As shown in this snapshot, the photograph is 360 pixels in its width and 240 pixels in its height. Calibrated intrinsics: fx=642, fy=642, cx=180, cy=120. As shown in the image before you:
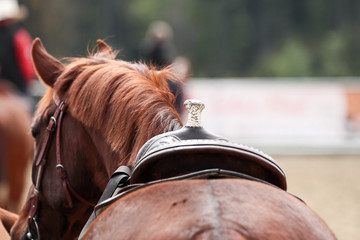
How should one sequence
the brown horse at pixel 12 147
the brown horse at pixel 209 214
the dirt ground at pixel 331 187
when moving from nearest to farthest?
the brown horse at pixel 209 214
the brown horse at pixel 12 147
the dirt ground at pixel 331 187

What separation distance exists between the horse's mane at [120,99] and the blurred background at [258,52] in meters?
10.0

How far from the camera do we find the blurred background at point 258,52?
13102mm

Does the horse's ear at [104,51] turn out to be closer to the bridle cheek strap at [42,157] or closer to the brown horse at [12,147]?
the bridle cheek strap at [42,157]

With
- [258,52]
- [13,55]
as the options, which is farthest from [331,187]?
[258,52]

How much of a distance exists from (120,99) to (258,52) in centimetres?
3123

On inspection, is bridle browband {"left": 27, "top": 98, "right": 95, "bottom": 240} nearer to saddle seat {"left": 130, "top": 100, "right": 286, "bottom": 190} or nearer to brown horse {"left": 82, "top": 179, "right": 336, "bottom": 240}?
saddle seat {"left": 130, "top": 100, "right": 286, "bottom": 190}

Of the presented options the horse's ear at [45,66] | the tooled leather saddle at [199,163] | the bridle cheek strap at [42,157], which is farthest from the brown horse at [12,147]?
the tooled leather saddle at [199,163]

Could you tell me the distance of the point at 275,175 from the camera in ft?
6.63

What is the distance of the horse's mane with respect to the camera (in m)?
2.41

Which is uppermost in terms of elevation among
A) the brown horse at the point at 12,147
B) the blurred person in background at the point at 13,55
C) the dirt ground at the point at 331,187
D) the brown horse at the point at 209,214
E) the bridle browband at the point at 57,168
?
the brown horse at the point at 209,214

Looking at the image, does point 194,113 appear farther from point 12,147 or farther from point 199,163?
point 12,147

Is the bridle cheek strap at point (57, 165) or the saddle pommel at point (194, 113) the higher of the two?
the saddle pommel at point (194, 113)

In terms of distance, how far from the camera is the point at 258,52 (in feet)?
109

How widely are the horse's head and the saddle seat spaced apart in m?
0.37
